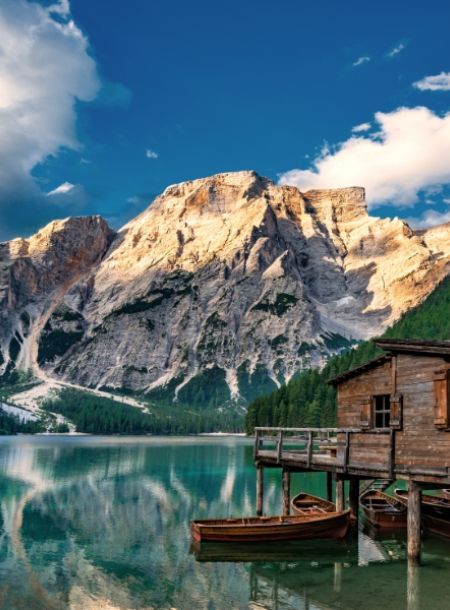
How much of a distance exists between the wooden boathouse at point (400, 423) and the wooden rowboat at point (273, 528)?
9.35 ft

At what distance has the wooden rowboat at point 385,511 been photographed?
1563 inches

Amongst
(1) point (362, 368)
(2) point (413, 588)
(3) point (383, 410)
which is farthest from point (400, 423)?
(2) point (413, 588)

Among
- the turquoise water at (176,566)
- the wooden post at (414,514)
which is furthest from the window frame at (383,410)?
the turquoise water at (176,566)

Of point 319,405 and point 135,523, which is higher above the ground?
point 319,405

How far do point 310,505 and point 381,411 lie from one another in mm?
11080

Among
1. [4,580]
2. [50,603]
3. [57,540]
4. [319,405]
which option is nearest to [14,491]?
[57,540]

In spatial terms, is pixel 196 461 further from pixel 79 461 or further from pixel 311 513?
pixel 311 513

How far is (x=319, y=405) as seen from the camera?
158 m

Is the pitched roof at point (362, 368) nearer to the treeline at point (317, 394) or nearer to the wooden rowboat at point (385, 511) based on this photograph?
the wooden rowboat at point (385, 511)

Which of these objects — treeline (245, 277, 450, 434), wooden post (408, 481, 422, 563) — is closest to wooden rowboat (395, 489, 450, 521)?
wooden post (408, 481, 422, 563)

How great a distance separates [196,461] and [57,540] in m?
70.9

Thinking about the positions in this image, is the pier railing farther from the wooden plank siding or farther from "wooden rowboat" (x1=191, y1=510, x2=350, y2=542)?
"wooden rowboat" (x1=191, y1=510, x2=350, y2=542)

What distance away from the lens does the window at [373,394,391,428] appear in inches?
1361

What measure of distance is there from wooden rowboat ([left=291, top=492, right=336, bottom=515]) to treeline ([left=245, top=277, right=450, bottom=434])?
111387 millimetres
